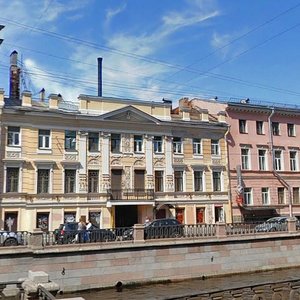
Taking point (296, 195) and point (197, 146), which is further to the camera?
point (296, 195)

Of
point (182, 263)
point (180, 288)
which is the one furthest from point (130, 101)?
point (180, 288)

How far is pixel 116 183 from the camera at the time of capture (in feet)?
96.5

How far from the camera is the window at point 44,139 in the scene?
27.4 metres

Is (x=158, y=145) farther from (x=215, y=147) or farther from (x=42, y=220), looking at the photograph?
(x=42, y=220)

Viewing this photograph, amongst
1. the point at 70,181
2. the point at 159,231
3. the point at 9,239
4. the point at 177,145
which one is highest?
the point at 177,145

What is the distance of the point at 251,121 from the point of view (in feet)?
114

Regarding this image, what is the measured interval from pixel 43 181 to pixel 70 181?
5.76 feet

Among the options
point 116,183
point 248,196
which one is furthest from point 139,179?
point 248,196

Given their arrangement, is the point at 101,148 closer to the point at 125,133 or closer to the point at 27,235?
the point at 125,133

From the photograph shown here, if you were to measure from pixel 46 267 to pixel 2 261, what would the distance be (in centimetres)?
177

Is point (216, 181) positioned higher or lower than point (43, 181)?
higher

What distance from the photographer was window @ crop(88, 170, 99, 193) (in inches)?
1125

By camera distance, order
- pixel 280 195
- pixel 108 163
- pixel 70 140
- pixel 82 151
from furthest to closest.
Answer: pixel 280 195 → pixel 108 163 → pixel 82 151 → pixel 70 140

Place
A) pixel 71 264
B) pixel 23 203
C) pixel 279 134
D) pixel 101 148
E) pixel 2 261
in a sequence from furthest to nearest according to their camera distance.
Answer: pixel 279 134, pixel 101 148, pixel 23 203, pixel 71 264, pixel 2 261
